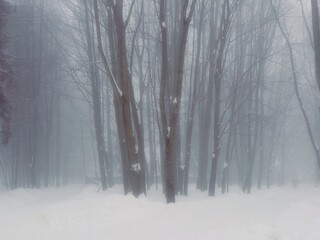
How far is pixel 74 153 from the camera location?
44875 mm

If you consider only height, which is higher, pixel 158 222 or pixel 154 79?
pixel 154 79

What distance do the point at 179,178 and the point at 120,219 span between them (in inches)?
368

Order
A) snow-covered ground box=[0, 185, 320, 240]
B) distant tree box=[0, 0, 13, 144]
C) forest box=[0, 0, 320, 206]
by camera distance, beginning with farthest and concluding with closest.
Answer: distant tree box=[0, 0, 13, 144], forest box=[0, 0, 320, 206], snow-covered ground box=[0, 185, 320, 240]

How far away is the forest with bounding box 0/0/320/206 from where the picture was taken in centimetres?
1148

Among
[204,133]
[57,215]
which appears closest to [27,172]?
[204,133]

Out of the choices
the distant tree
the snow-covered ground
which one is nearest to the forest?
the distant tree

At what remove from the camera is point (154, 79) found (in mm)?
16609

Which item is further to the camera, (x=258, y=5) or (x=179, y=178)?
(x=258, y=5)

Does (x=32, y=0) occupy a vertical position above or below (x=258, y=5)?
above

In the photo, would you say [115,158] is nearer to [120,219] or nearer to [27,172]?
[27,172]

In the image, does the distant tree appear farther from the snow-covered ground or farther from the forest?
the snow-covered ground

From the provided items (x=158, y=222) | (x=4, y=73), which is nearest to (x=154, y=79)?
(x=4, y=73)

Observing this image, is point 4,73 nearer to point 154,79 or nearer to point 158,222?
point 154,79

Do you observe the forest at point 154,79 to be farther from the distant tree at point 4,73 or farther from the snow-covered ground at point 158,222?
the snow-covered ground at point 158,222
